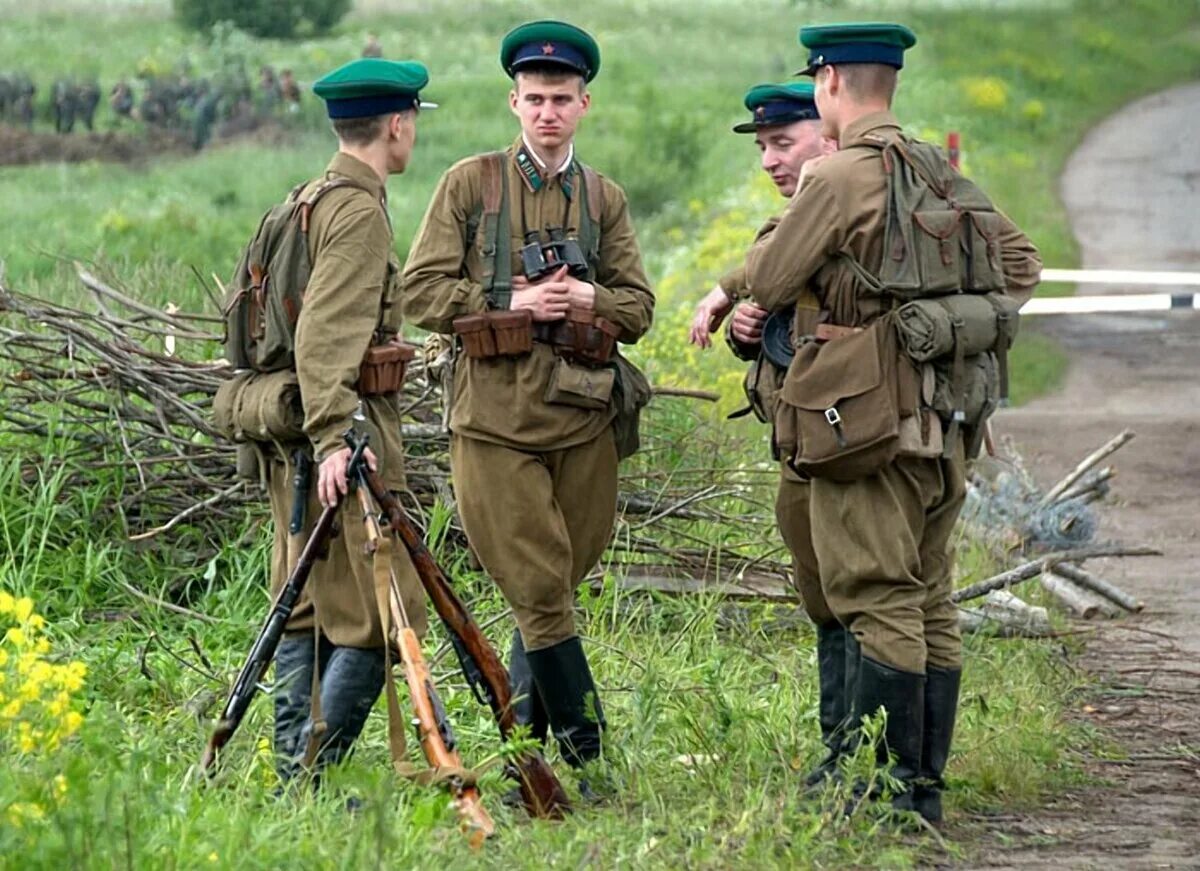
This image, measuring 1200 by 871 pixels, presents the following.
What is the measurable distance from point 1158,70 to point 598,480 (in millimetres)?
32489

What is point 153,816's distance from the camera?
16.5 ft

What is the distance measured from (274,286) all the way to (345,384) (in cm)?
38

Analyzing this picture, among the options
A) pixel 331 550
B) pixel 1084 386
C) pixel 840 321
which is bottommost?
pixel 1084 386

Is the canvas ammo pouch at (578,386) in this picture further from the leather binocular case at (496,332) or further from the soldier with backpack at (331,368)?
the soldier with backpack at (331,368)

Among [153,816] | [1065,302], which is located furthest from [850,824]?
[1065,302]

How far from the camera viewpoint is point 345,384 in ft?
19.3

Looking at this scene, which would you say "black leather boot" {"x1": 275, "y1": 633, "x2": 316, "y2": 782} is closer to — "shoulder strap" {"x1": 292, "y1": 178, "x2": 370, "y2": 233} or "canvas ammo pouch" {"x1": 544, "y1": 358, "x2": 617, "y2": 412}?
"canvas ammo pouch" {"x1": 544, "y1": 358, "x2": 617, "y2": 412}

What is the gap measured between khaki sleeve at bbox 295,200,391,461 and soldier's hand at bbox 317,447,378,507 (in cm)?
3

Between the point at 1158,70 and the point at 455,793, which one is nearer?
the point at 455,793

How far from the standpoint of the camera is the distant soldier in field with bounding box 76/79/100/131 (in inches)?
1199

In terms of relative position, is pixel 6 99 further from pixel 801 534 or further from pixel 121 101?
pixel 801 534

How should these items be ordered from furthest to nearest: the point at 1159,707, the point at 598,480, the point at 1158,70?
the point at 1158,70 < the point at 1159,707 < the point at 598,480

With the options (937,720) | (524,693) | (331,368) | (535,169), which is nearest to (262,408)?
(331,368)

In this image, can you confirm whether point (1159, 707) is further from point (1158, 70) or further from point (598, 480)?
point (1158, 70)
